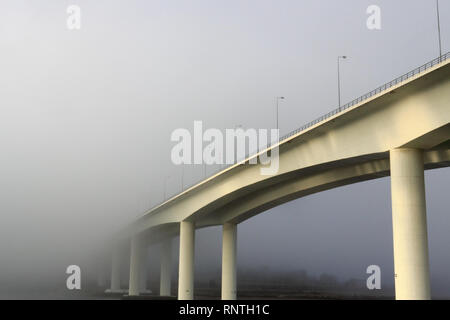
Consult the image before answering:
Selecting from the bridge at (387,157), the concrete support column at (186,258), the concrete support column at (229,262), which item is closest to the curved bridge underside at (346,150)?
the bridge at (387,157)

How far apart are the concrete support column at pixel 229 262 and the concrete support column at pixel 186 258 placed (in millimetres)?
3886

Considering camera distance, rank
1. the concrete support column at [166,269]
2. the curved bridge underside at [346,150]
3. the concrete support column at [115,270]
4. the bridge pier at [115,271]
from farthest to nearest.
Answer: the concrete support column at [115,270] → the bridge pier at [115,271] → the concrete support column at [166,269] → the curved bridge underside at [346,150]

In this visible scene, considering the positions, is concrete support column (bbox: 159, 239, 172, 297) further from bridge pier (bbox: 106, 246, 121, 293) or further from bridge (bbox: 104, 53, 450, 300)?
bridge (bbox: 104, 53, 450, 300)

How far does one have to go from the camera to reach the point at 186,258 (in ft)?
214

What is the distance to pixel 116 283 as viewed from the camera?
12000 cm

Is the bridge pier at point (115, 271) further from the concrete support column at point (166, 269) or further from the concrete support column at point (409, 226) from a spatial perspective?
the concrete support column at point (409, 226)

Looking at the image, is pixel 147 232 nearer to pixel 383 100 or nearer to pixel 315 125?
pixel 315 125

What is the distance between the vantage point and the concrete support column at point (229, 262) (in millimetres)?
63500

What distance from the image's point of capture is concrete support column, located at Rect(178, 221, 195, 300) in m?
64.4

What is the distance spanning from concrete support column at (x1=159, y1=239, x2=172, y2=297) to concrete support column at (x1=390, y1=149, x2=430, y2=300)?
74.2m

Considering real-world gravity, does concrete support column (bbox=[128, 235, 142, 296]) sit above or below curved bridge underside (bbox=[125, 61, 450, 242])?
below

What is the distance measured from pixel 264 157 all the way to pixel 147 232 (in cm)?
5044

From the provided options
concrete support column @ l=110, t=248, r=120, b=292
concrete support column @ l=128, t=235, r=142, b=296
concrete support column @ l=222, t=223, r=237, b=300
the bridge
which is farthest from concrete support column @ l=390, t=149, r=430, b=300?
concrete support column @ l=110, t=248, r=120, b=292

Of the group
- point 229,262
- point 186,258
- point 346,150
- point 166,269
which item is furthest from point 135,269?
point 346,150
